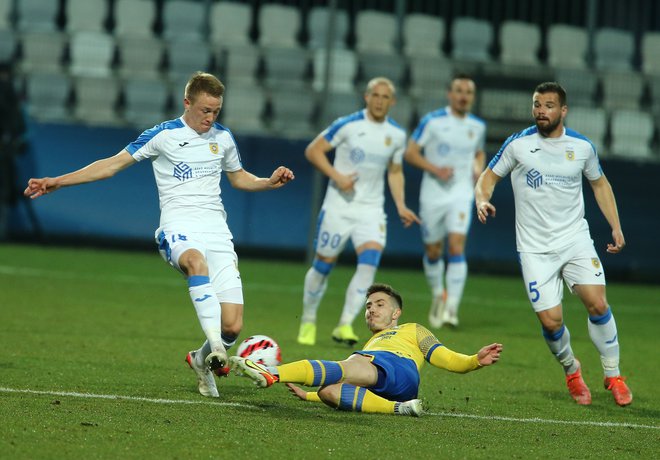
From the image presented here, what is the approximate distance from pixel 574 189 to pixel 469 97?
14.9ft

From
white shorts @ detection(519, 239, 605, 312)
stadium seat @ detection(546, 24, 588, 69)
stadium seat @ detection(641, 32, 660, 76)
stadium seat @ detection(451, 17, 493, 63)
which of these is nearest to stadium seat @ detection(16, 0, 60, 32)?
stadium seat @ detection(451, 17, 493, 63)

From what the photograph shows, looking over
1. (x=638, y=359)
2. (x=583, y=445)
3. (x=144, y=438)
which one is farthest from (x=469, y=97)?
(x=144, y=438)

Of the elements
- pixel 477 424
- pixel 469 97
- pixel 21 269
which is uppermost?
pixel 469 97

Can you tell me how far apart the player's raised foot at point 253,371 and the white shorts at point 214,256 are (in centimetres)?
98

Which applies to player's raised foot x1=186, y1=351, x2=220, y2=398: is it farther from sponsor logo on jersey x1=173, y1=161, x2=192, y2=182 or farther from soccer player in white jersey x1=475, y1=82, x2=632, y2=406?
soccer player in white jersey x1=475, y1=82, x2=632, y2=406

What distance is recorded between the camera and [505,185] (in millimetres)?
17609

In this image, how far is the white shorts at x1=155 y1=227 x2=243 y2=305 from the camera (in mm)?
7176

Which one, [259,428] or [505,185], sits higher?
[259,428]

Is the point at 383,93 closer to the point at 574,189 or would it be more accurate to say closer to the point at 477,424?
the point at 574,189

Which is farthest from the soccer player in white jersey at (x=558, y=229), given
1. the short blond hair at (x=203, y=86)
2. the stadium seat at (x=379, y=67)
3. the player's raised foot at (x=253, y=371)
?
the stadium seat at (x=379, y=67)

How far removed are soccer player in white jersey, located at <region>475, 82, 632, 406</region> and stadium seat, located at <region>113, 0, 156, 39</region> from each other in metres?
13.2

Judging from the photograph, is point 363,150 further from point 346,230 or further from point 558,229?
point 558,229

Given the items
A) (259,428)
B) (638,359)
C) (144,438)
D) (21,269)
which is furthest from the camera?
(21,269)

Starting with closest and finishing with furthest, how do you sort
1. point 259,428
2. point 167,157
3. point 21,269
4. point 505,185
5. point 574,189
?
point 259,428 → point 167,157 → point 574,189 → point 21,269 → point 505,185
